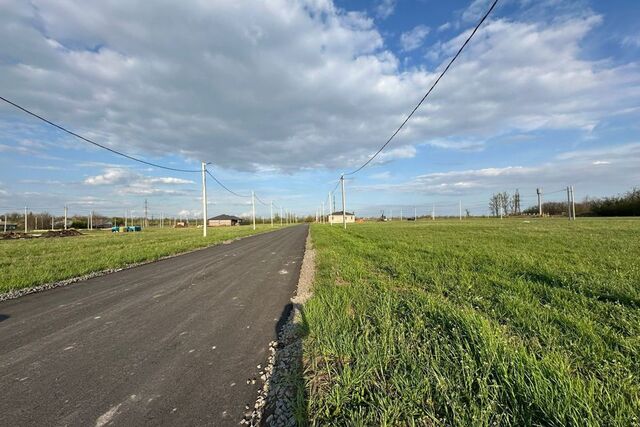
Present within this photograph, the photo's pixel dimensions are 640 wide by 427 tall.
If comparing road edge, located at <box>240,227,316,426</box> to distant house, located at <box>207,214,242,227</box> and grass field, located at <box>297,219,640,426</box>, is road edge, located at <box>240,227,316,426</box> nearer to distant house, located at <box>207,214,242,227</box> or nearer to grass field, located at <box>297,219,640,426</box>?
grass field, located at <box>297,219,640,426</box>

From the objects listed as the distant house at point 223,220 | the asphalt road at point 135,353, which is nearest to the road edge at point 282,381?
the asphalt road at point 135,353

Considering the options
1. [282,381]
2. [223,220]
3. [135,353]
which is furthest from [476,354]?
[223,220]

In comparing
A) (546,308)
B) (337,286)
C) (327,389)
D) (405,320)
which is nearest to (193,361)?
(327,389)

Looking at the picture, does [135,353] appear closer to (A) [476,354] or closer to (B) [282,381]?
(B) [282,381]

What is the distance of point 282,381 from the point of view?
3.05m

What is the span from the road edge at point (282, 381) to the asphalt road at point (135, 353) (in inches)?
4.8

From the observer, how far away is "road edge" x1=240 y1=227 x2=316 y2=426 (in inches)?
98.3

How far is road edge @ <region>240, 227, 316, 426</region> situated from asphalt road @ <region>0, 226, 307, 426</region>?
12 centimetres

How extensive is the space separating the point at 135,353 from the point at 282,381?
2.06 m

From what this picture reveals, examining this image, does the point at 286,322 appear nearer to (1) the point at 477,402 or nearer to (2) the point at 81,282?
(1) the point at 477,402

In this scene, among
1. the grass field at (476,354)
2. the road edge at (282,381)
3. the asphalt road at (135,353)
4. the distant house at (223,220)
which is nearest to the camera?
the grass field at (476,354)

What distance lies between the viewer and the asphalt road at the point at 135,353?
263 cm

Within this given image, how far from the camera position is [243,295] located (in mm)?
6707

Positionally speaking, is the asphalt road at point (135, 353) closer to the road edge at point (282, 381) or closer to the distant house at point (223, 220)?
the road edge at point (282, 381)
